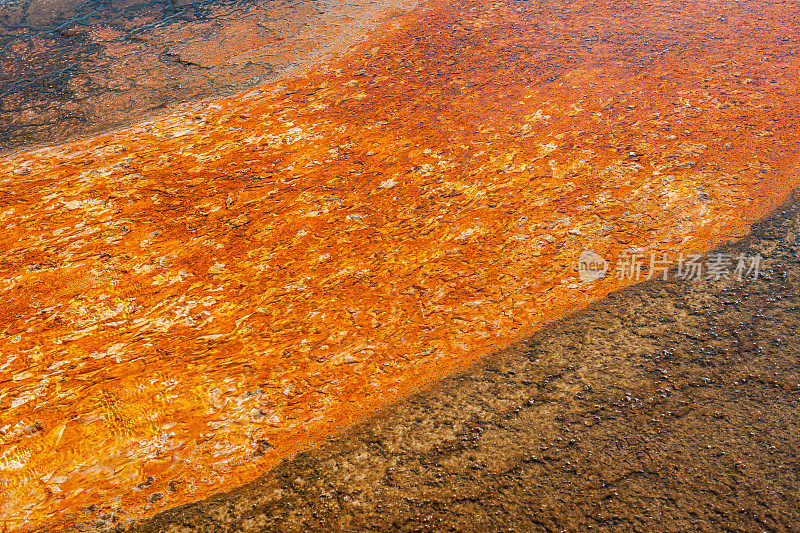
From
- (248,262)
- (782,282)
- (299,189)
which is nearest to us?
(782,282)

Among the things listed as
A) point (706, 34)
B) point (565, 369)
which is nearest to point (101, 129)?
point (565, 369)

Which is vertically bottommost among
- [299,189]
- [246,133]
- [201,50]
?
[299,189]

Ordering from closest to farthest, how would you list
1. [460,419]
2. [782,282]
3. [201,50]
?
[460,419] → [782,282] → [201,50]

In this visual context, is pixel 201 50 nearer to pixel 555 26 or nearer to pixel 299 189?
pixel 299 189

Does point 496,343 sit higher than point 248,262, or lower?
lower

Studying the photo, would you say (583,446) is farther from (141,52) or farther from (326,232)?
(141,52)

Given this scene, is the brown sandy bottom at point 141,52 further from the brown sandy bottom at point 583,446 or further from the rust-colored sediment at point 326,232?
the brown sandy bottom at point 583,446

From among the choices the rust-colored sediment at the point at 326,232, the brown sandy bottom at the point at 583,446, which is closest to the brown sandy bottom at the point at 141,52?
the rust-colored sediment at the point at 326,232

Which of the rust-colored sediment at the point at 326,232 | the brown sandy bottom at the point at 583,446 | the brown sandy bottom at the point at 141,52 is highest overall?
the brown sandy bottom at the point at 141,52

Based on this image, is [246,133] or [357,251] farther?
[246,133]
